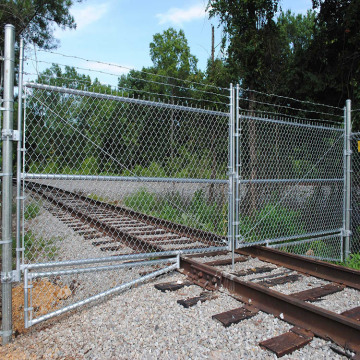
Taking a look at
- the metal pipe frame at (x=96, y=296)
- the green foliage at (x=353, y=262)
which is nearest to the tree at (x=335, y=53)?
the green foliage at (x=353, y=262)

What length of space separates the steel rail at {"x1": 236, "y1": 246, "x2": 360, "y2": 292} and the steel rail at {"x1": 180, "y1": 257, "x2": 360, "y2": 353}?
1.56 meters

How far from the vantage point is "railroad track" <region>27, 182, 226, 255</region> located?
258 inches

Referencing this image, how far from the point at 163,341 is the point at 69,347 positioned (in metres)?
0.86

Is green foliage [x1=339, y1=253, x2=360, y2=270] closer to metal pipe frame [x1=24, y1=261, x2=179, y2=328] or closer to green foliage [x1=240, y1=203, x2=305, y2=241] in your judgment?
green foliage [x1=240, y1=203, x2=305, y2=241]

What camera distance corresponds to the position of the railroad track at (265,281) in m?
3.22

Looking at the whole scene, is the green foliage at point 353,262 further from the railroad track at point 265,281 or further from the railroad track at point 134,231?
the railroad track at point 134,231

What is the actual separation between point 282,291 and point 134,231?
13.8 ft

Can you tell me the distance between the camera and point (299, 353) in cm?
302

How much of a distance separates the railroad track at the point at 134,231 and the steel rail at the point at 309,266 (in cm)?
71

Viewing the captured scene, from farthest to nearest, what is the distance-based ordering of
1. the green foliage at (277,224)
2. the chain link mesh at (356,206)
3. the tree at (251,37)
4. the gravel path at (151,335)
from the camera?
the tree at (251,37)
the chain link mesh at (356,206)
the green foliage at (277,224)
the gravel path at (151,335)

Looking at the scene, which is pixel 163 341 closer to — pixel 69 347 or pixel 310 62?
pixel 69 347

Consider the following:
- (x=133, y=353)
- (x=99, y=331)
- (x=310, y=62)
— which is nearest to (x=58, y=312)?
(x=99, y=331)

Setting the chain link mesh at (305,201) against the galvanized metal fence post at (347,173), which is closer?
the galvanized metal fence post at (347,173)

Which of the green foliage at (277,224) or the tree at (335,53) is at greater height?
the tree at (335,53)
